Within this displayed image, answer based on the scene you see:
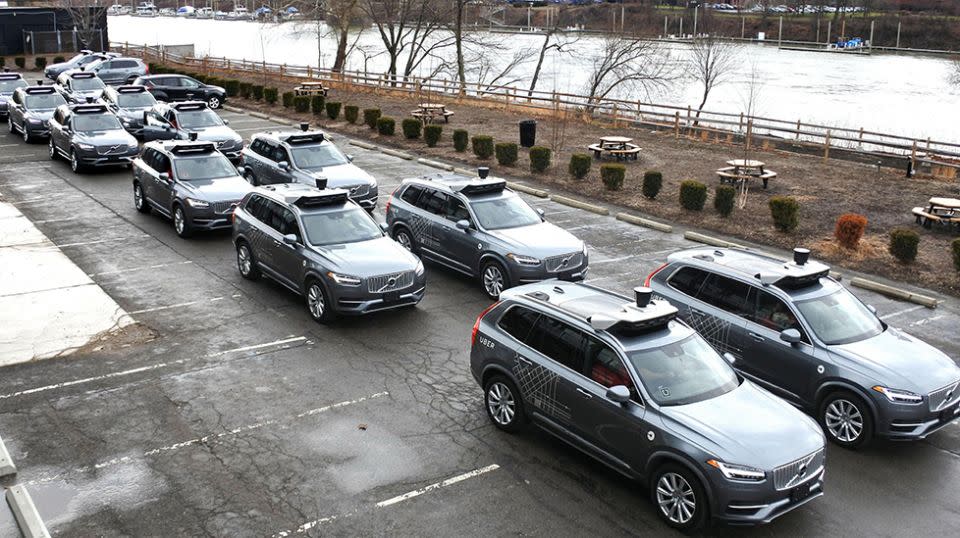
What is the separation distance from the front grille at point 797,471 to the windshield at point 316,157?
47.4ft

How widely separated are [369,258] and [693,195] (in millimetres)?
10282

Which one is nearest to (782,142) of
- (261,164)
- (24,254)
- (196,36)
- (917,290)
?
(917,290)

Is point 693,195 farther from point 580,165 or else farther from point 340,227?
point 340,227

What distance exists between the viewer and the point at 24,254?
56.0 ft

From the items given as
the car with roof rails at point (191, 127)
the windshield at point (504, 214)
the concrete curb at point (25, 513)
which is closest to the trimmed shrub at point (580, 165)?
the windshield at point (504, 214)

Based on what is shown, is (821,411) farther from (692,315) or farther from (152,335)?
(152,335)

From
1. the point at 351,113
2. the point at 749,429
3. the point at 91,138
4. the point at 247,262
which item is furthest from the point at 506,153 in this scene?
the point at 749,429

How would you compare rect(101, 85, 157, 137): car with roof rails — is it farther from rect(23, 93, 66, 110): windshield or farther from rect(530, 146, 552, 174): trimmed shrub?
rect(530, 146, 552, 174): trimmed shrub

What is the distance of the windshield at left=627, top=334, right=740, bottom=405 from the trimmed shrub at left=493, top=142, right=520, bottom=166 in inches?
696

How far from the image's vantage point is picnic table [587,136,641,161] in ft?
92.4

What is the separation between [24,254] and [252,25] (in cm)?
13795

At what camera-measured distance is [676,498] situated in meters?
8.27

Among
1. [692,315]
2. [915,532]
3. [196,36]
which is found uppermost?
[196,36]

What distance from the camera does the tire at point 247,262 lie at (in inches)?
609
